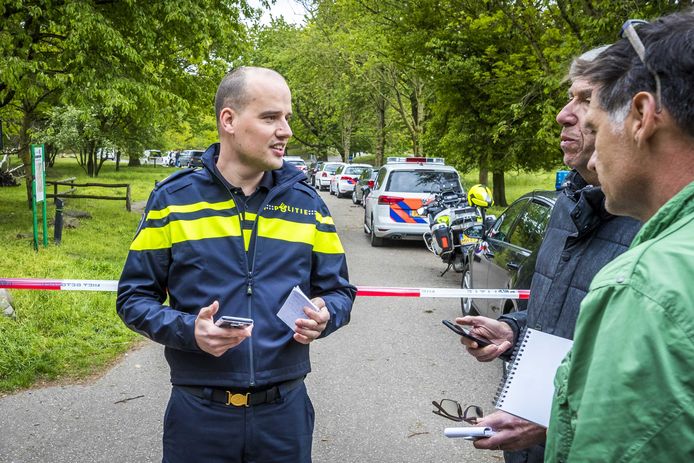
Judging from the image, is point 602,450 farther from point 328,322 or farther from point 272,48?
point 272,48

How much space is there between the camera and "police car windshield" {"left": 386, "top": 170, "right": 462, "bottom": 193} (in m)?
13.7

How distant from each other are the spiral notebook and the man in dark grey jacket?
13cm

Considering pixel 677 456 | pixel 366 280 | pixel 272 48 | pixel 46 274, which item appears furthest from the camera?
pixel 272 48

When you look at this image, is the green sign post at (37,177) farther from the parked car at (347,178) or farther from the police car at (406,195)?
the parked car at (347,178)

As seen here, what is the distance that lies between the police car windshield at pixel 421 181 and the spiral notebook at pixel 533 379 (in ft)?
38.4

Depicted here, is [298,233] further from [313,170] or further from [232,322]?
[313,170]

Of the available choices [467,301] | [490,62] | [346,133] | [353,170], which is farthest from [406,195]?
[346,133]

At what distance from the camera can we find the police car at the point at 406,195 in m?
13.7

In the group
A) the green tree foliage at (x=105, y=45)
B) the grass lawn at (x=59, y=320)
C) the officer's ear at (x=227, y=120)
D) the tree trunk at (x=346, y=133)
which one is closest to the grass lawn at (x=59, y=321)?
the grass lawn at (x=59, y=320)

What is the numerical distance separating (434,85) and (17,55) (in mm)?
11795

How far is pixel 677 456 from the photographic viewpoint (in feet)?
2.90

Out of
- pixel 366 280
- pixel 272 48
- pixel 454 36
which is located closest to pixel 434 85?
pixel 454 36

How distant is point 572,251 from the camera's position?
7.35 ft

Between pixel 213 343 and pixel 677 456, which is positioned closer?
pixel 677 456
